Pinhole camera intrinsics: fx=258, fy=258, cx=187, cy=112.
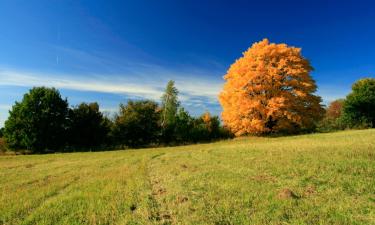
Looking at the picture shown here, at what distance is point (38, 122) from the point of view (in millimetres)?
34812

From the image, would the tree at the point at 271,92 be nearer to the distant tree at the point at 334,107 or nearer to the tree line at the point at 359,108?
the tree line at the point at 359,108

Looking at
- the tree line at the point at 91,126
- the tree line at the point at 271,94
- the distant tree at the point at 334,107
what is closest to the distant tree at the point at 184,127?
the tree line at the point at 91,126

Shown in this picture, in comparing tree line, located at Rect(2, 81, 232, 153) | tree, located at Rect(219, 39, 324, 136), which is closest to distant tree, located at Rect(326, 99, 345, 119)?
tree line, located at Rect(2, 81, 232, 153)

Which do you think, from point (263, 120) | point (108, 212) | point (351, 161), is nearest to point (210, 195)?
point (108, 212)

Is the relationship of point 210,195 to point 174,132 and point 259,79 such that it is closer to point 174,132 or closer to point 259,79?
point 259,79

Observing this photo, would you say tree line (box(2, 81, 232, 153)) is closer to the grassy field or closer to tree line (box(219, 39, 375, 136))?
tree line (box(219, 39, 375, 136))

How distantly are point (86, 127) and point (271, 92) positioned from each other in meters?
26.4

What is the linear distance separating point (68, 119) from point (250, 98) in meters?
26.1

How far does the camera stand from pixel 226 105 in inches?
1236

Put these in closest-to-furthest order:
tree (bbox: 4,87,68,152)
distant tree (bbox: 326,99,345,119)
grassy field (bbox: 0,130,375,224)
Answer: grassy field (bbox: 0,130,375,224)
tree (bbox: 4,87,68,152)
distant tree (bbox: 326,99,345,119)

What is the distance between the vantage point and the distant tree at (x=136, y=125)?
3938 centimetres

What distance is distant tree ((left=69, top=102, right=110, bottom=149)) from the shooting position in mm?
37750

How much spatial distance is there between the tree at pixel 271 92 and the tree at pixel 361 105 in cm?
1723

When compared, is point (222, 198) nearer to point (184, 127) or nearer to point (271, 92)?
point (271, 92)
